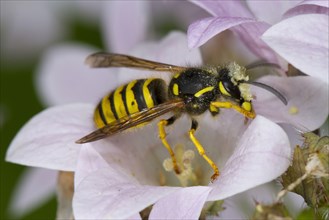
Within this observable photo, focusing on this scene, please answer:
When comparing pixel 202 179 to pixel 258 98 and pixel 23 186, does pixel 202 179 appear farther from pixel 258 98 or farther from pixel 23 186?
pixel 23 186

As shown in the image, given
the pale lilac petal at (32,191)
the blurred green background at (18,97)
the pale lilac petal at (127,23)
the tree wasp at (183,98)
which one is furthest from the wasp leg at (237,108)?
the blurred green background at (18,97)

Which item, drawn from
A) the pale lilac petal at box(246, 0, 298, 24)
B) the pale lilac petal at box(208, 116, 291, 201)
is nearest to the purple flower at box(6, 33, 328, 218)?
the pale lilac petal at box(208, 116, 291, 201)

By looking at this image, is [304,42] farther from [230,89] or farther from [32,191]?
[32,191]

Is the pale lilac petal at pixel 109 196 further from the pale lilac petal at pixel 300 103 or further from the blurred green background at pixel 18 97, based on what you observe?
the blurred green background at pixel 18 97

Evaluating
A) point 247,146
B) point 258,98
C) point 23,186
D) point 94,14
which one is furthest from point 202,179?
point 94,14

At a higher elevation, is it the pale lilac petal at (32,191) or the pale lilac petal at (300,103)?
the pale lilac petal at (300,103)

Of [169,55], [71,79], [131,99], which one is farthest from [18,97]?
[131,99]
